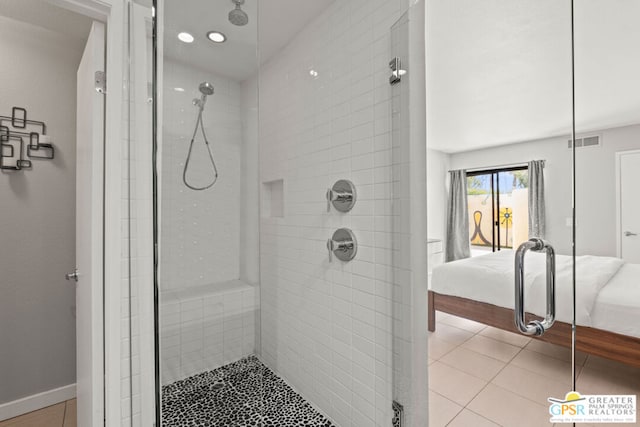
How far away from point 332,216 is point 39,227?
6.70 ft

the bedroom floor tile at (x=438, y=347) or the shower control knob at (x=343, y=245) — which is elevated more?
the shower control knob at (x=343, y=245)

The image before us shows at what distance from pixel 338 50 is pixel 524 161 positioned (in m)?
1.15

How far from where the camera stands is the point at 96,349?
1.26 meters

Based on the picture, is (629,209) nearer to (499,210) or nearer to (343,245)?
(499,210)

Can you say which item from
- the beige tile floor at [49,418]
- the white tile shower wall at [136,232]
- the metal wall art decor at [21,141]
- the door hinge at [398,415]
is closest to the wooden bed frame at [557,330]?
the door hinge at [398,415]

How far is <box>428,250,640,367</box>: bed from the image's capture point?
0.87m

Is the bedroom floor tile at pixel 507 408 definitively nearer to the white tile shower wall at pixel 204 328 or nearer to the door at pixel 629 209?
the door at pixel 629 209

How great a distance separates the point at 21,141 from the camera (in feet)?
6.27

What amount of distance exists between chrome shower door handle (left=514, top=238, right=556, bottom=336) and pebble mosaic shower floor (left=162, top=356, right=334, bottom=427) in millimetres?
1055

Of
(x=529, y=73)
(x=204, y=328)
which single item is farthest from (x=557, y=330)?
(x=204, y=328)

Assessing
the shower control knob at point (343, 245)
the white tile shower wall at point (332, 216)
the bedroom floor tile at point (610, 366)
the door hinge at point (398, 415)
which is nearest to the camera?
the bedroom floor tile at point (610, 366)

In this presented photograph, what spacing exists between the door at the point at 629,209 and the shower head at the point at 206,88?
53.8 inches

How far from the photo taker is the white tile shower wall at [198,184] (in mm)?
954

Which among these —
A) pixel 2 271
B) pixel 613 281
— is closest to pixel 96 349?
pixel 2 271
